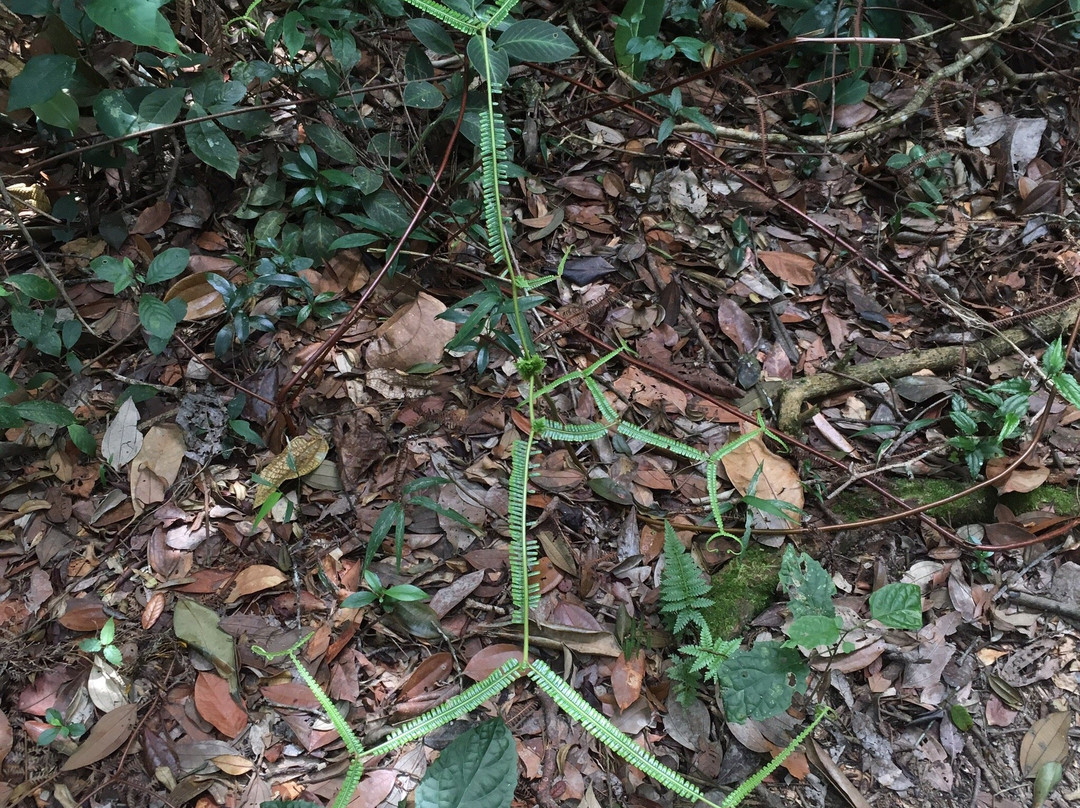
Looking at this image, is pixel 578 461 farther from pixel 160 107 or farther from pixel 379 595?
pixel 160 107

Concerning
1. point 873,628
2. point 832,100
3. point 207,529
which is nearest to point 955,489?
point 873,628

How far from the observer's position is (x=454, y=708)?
4.98 ft

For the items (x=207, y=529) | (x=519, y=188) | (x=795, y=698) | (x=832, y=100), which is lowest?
(x=795, y=698)

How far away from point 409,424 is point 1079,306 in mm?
2486

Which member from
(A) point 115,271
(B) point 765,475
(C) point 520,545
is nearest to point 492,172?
(C) point 520,545

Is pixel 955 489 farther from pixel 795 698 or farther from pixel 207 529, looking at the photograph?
pixel 207 529

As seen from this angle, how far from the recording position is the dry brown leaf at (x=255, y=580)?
6.45ft

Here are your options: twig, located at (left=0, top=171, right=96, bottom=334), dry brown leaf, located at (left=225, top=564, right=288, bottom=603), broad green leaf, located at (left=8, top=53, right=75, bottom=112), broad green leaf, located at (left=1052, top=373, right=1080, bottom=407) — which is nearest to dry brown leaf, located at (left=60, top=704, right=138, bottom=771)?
dry brown leaf, located at (left=225, top=564, right=288, bottom=603)

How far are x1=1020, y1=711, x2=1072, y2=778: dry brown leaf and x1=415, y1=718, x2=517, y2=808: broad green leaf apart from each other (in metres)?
1.47

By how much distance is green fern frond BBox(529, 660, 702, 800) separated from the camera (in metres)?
1.50

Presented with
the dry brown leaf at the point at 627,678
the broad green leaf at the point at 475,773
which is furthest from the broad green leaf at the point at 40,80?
the dry brown leaf at the point at 627,678

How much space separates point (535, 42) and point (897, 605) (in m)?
1.87

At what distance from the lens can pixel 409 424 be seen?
7.40ft

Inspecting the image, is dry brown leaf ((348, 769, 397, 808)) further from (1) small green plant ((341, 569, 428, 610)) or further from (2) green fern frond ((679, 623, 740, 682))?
(2) green fern frond ((679, 623, 740, 682))
